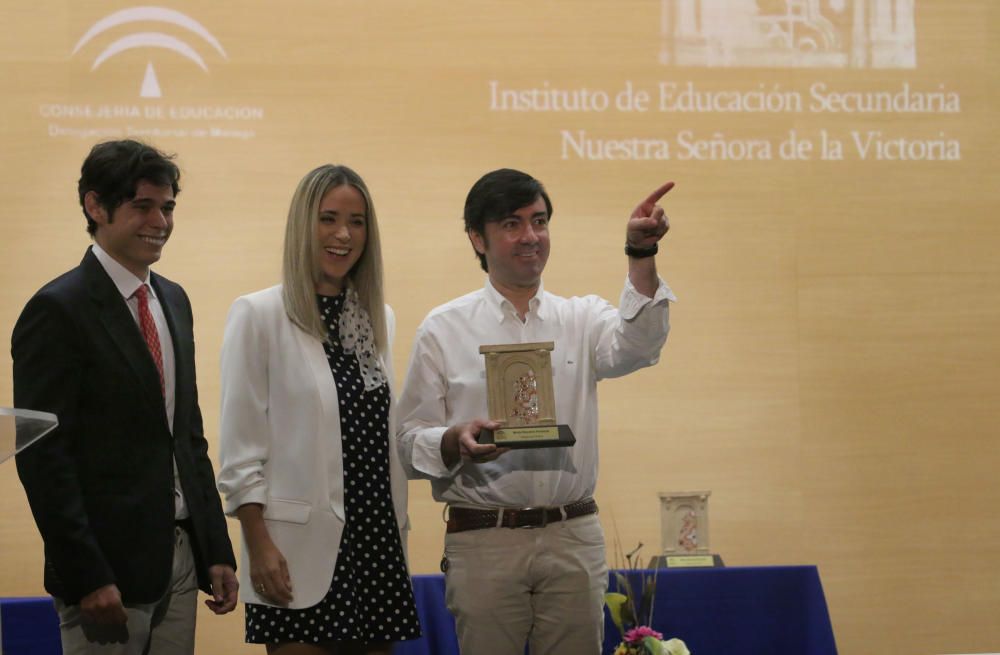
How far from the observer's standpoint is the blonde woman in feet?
8.09

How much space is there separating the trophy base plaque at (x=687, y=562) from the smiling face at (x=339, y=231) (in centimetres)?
174

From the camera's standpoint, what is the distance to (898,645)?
487 centimetres

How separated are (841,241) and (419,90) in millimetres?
1859

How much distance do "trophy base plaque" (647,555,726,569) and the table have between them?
0.11 meters

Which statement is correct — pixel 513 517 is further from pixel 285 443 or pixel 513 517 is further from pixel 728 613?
pixel 728 613

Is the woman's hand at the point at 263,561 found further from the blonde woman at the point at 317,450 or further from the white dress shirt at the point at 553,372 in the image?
the white dress shirt at the point at 553,372

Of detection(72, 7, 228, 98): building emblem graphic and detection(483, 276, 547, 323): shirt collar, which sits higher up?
detection(72, 7, 228, 98): building emblem graphic

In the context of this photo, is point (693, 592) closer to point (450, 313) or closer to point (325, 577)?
point (450, 313)

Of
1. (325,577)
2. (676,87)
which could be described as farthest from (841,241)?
(325,577)

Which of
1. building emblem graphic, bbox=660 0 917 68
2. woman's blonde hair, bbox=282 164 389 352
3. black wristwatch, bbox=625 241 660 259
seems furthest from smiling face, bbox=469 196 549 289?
building emblem graphic, bbox=660 0 917 68

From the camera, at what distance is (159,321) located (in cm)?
260

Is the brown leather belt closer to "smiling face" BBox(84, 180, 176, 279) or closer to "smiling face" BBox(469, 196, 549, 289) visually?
"smiling face" BBox(469, 196, 549, 289)

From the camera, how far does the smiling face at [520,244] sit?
9.51ft

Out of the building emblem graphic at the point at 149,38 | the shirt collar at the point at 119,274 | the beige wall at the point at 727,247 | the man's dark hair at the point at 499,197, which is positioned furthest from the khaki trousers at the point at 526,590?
the building emblem graphic at the point at 149,38
